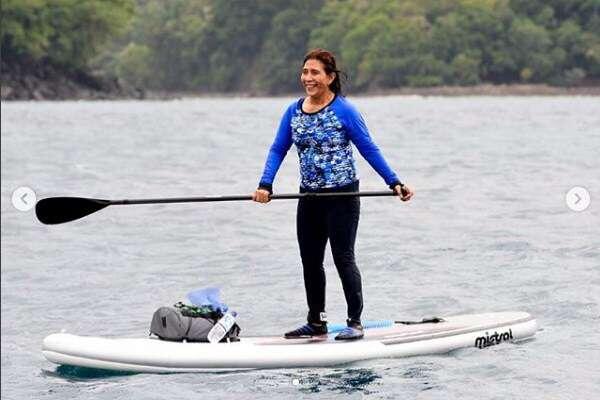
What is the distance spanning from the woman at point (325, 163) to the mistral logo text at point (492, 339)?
120 centimetres

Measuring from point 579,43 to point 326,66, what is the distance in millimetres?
134187

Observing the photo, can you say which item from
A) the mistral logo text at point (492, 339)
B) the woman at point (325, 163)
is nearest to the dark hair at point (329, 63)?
the woman at point (325, 163)

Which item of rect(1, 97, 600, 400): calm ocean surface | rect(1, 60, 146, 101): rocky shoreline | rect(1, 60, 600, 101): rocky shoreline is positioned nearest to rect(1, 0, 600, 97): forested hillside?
rect(1, 60, 146, 101): rocky shoreline

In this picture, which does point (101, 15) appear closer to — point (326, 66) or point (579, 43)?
point (579, 43)

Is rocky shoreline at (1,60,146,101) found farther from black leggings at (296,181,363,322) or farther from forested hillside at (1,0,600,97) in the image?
black leggings at (296,181,363,322)

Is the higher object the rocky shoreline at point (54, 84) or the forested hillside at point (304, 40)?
the forested hillside at point (304, 40)

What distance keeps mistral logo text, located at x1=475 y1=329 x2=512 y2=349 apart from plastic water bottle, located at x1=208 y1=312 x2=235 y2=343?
201 centimetres

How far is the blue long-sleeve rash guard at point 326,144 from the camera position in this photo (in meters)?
9.73

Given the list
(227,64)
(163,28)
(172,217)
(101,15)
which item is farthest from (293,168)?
(163,28)

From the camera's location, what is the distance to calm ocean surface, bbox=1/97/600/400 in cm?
990

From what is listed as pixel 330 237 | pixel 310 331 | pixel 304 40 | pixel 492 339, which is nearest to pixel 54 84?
pixel 304 40

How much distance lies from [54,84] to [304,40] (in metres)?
54.8

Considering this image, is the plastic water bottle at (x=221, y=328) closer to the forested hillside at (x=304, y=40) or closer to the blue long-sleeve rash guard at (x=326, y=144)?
the blue long-sleeve rash guard at (x=326, y=144)

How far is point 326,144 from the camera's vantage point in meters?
9.77
